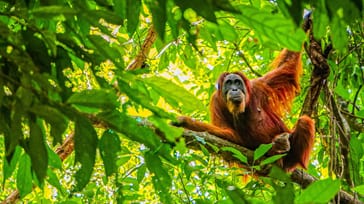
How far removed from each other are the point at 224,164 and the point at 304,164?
623mm

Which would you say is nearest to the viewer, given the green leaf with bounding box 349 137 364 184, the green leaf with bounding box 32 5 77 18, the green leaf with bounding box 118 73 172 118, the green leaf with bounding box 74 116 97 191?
the green leaf with bounding box 32 5 77 18

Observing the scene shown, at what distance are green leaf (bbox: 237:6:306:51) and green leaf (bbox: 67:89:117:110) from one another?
468 millimetres

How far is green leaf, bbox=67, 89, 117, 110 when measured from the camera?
1.29 metres

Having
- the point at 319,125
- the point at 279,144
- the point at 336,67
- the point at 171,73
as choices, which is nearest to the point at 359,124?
the point at 319,125

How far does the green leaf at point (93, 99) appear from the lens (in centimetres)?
129

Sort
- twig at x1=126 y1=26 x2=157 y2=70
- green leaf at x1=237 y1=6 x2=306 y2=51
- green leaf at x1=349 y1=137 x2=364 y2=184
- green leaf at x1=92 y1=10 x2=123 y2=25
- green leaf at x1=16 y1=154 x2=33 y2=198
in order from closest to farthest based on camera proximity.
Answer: green leaf at x1=92 y1=10 x2=123 y2=25 → green leaf at x1=237 y1=6 x2=306 y2=51 → green leaf at x1=16 y1=154 x2=33 y2=198 → green leaf at x1=349 y1=137 x2=364 y2=184 → twig at x1=126 y1=26 x2=157 y2=70

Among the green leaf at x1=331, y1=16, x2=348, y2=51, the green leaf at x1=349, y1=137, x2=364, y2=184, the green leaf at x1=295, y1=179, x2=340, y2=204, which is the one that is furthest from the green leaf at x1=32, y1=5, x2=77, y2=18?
the green leaf at x1=349, y1=137, x2=364, y2=184

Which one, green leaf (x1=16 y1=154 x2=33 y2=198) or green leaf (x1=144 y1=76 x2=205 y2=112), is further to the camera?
green leaf (x1=16 y1=154 x2=33 y2=198)

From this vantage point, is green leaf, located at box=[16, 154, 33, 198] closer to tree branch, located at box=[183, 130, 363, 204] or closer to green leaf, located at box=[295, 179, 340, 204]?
green leaf, located at box=[295, 179, 340, 204]

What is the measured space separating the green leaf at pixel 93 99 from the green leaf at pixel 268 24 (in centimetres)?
47

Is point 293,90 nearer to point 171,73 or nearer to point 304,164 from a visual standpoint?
point 304,164

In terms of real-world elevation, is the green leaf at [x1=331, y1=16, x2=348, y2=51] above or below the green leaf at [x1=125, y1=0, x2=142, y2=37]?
below

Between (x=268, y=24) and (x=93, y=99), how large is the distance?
556 millimetres

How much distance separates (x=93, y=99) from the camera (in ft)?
4.40
